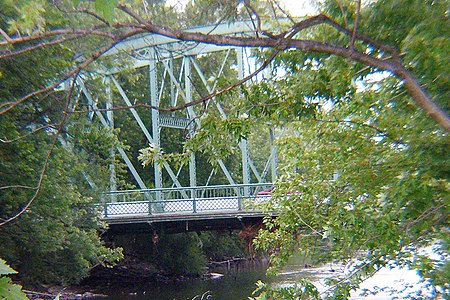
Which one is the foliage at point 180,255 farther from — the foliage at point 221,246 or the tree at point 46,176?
the tree at point 46,176

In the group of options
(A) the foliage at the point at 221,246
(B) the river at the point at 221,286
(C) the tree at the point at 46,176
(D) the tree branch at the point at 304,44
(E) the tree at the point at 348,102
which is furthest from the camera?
(A) the foliage at the point at 221,246

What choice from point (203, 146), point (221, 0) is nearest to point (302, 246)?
point (203, 146)

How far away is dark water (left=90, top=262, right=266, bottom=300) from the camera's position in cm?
2062

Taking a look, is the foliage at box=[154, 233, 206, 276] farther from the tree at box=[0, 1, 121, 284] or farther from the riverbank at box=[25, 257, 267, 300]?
the tree at box=[0, 1, 121, 284]

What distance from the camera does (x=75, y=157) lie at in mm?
14594

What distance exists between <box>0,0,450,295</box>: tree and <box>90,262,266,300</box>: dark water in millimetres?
11493

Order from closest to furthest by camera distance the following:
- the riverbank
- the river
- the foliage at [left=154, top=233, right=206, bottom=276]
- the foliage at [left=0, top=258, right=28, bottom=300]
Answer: the foliage at [left=0, top=258, right=28, bottom=300] → the river → the riverbank → the foliage at [left=154, top=233, right=206, bottom=276]

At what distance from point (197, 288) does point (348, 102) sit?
17674 mm

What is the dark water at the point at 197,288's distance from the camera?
2062 cm

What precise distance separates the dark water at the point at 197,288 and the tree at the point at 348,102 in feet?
37.7

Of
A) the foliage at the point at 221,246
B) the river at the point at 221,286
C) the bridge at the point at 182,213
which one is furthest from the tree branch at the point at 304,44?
the foliage at the point at 221,246

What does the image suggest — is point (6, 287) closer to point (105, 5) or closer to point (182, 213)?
point (105, 5)

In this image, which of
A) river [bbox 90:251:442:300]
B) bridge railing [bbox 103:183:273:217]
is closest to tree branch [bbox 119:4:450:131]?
river [bbox 90:251:442:300]

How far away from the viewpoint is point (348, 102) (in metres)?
6.62
